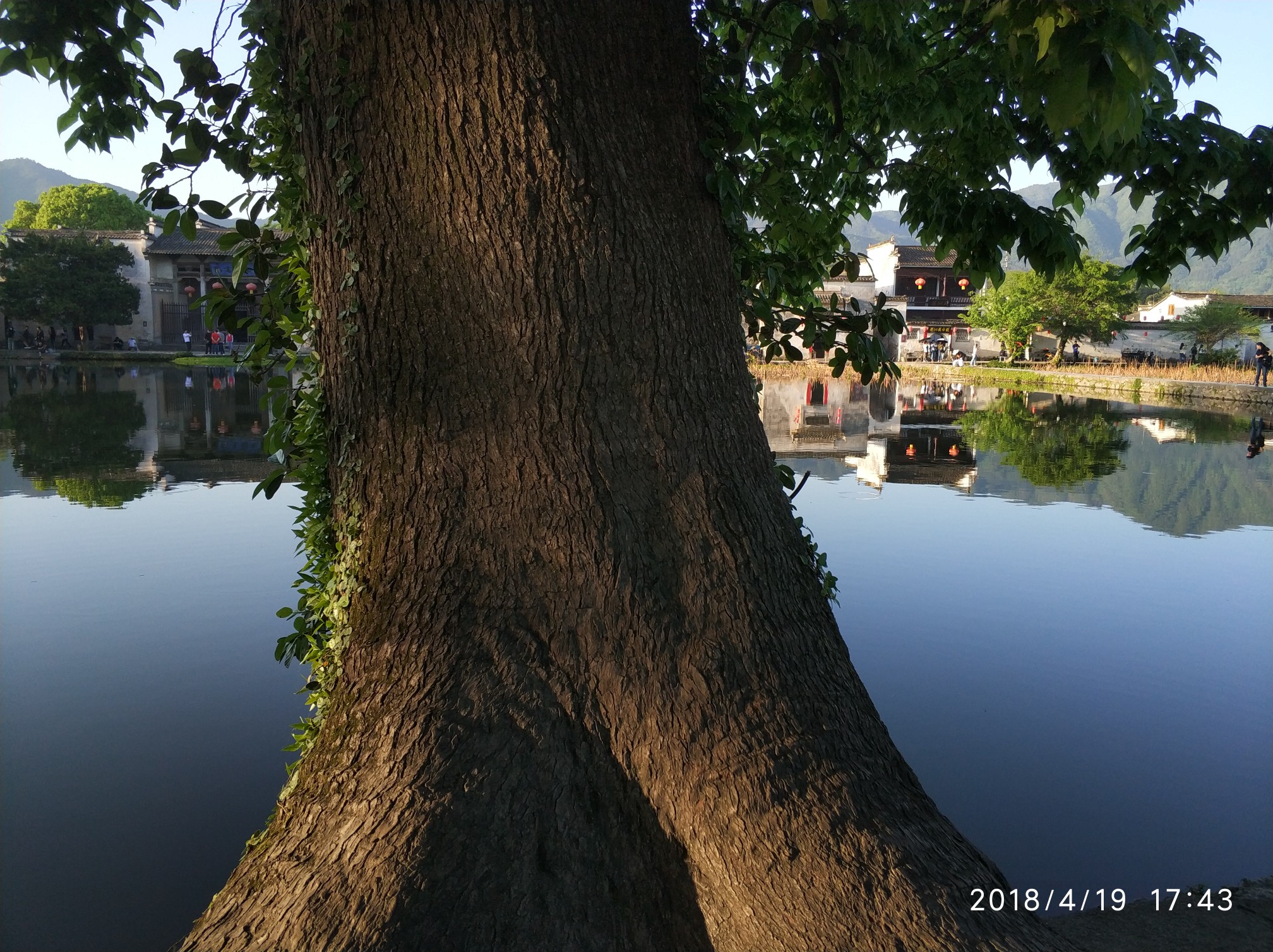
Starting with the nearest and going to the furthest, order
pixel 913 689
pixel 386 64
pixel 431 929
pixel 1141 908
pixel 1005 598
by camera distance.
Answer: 1. pixel 431 929
2. pixel 386 64
3. pixel 1141 908
4. pixel 913 689
5. pixel 1005 598

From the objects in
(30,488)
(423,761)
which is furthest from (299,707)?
(30,488)

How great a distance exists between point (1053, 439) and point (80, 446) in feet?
43.3

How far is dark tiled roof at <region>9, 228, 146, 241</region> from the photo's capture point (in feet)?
120

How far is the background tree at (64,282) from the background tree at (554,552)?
39600 millimetres

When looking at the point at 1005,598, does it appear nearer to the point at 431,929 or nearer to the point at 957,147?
the point at 957,147

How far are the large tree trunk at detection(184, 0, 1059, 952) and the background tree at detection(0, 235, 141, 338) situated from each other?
39.8 m

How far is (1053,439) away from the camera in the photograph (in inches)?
554

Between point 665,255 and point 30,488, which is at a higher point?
point 665,255

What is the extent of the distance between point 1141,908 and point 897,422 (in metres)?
15.2

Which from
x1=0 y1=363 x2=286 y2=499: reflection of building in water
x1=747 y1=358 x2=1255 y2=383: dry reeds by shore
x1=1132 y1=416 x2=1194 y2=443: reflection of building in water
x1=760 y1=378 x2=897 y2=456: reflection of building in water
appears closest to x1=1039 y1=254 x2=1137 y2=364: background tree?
x1=747 y1=358 x2=1255 y2=383: dry reeds by shore

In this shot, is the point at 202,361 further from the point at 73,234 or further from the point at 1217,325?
the point at 1217,325

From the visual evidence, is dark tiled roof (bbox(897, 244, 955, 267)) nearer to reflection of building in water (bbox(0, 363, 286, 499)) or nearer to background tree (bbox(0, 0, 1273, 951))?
reflection of building in water (bbox(0, 363, 286, 499))

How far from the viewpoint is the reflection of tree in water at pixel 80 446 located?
27.0 feet

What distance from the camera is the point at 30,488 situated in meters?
8.08
